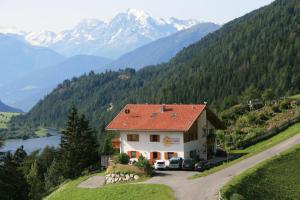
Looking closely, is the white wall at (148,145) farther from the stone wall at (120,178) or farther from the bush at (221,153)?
the stone wall at (120,178)

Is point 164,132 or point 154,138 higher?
point 164,132

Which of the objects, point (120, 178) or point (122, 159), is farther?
point (122, 159)

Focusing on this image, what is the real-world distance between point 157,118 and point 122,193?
20612 millimetres

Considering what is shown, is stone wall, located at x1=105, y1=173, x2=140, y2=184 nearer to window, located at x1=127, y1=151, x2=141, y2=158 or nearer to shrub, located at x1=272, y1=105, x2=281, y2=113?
window, located at x1=127, y1=151, x2=141, y2=158

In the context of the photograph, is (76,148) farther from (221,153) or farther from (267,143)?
(267,143)

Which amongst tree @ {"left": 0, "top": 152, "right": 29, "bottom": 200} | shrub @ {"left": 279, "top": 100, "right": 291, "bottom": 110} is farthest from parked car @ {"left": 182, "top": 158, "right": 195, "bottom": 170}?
shrub @ {"left": 279, "top": 100, "right": 291, "bottom": 110}

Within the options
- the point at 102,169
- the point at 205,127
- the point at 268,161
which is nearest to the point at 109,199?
the point at 268,161

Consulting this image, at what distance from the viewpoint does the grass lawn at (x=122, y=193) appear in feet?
165

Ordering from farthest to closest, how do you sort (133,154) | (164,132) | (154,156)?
(133,154) < (154,156) < (164,132)

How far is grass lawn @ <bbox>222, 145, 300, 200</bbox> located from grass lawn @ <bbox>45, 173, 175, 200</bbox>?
18.7ft

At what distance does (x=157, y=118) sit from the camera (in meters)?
71.8

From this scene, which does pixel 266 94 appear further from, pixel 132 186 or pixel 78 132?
pixel 132 186

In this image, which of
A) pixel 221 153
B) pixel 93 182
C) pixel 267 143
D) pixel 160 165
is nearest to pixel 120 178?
pixel 93 182

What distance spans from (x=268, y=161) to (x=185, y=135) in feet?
48.2
